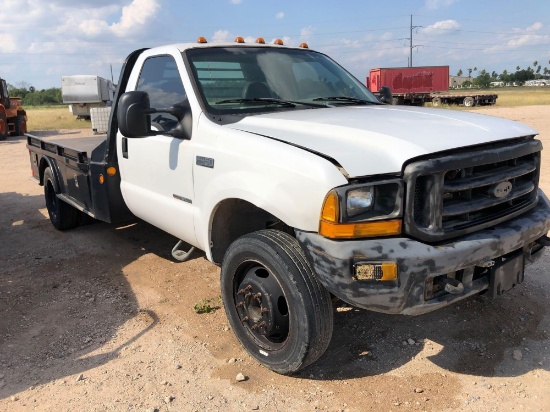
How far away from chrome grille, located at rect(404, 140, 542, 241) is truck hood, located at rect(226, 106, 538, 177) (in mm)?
81

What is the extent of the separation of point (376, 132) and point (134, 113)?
5.37 ft

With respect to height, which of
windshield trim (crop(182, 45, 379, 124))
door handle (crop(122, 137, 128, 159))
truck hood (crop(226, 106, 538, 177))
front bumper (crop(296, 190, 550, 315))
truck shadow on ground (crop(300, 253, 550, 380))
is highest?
windshield trim (crop(182, 45, 379, 124))

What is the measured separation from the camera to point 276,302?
121 inches

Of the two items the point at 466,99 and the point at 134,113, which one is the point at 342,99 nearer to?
the point at 134,113

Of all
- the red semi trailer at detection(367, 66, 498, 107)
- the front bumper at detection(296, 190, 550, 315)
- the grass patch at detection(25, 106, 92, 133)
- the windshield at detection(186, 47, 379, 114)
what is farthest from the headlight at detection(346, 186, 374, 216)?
the red semi trailer at detection(367, 66, 498, 107)

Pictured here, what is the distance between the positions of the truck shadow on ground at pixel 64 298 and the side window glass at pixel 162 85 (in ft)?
5.24

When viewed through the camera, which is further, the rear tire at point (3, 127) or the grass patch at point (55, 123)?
the grass patch at point (55, 123)

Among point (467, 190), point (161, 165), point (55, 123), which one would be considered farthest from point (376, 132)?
point (55, 123)

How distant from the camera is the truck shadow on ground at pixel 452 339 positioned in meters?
3.28

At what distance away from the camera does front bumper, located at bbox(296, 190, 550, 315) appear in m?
2.59

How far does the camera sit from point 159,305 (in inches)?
169

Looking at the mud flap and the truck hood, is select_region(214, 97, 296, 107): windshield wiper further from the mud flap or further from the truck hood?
the mud flap

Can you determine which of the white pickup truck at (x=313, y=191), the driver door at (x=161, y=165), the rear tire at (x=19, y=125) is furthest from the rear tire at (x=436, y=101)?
the driver door at (x=161, y=165)

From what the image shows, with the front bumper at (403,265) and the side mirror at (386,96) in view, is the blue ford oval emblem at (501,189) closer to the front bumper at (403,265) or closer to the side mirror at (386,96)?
the front bumper at (403,265)
